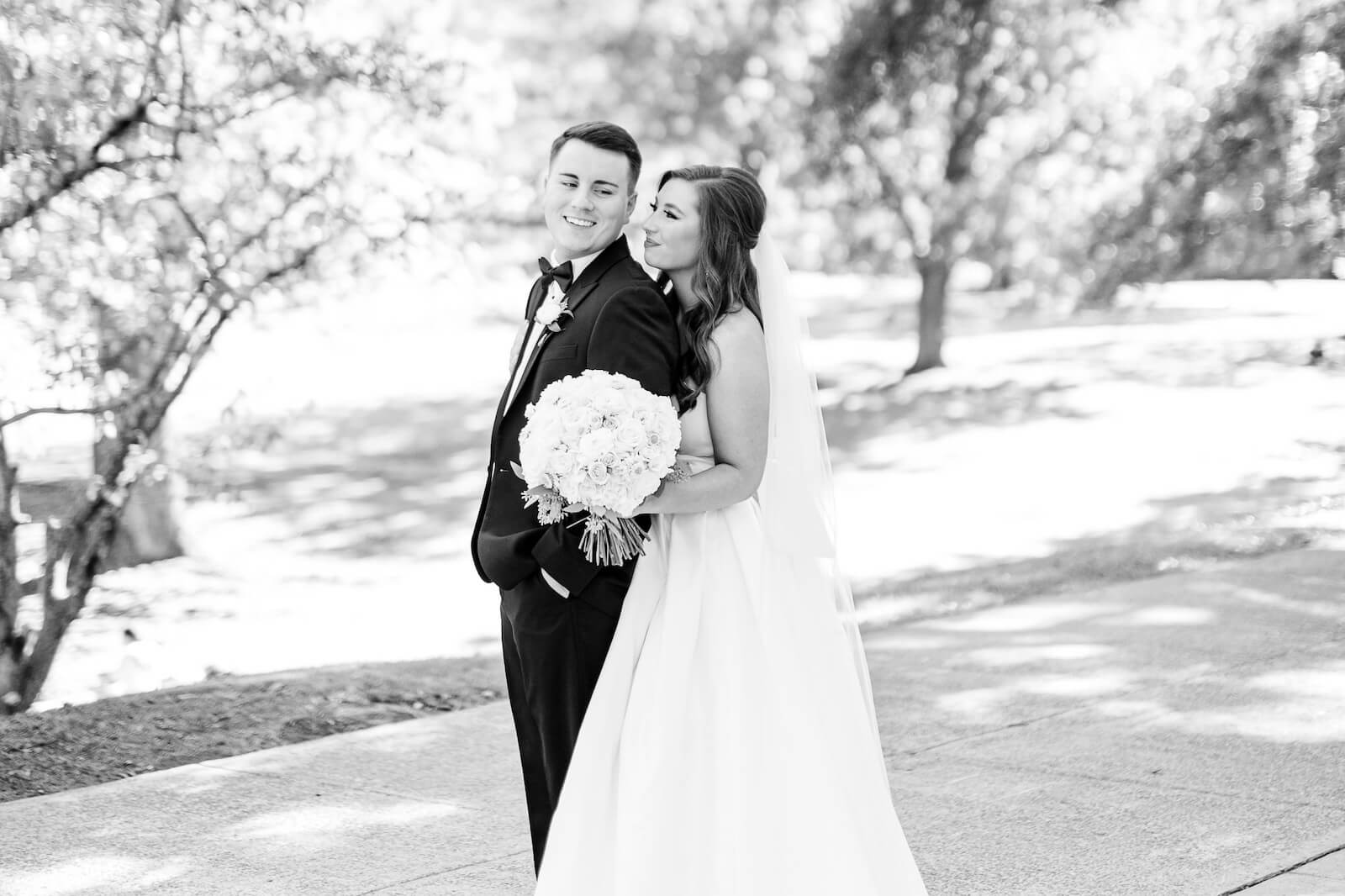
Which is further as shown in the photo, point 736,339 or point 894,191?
point 894,191

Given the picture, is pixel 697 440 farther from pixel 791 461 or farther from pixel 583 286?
pixel 583 286

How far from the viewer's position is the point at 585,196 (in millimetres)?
3607

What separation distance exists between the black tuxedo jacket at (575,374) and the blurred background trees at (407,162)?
3.52 metres

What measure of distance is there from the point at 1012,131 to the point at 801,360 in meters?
18.1

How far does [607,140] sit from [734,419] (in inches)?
29.5

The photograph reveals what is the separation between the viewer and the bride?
11.4 feet

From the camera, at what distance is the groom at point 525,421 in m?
3.47

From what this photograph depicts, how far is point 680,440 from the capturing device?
3.49 m

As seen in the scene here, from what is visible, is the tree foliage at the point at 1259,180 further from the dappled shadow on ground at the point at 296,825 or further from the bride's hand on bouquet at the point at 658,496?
the bride's hand on bouquet at the point at 658,496

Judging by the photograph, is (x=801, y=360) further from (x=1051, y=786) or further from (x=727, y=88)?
(x=727, y=88)

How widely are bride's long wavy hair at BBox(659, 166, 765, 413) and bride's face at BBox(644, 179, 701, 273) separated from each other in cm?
2

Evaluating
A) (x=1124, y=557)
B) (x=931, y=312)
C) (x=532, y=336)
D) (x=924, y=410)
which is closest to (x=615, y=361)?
(x=532, y=336)

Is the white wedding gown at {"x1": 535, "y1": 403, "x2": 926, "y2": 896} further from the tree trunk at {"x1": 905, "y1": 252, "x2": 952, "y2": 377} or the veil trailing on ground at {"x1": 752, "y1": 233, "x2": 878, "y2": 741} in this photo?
the tree trunk at {"x1": 905, "y1": 252, "x2": 952, "y2": 377}

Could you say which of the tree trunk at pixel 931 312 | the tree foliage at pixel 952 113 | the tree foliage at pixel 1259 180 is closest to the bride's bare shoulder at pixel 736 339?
the tree foliage at pixel 1259 180
